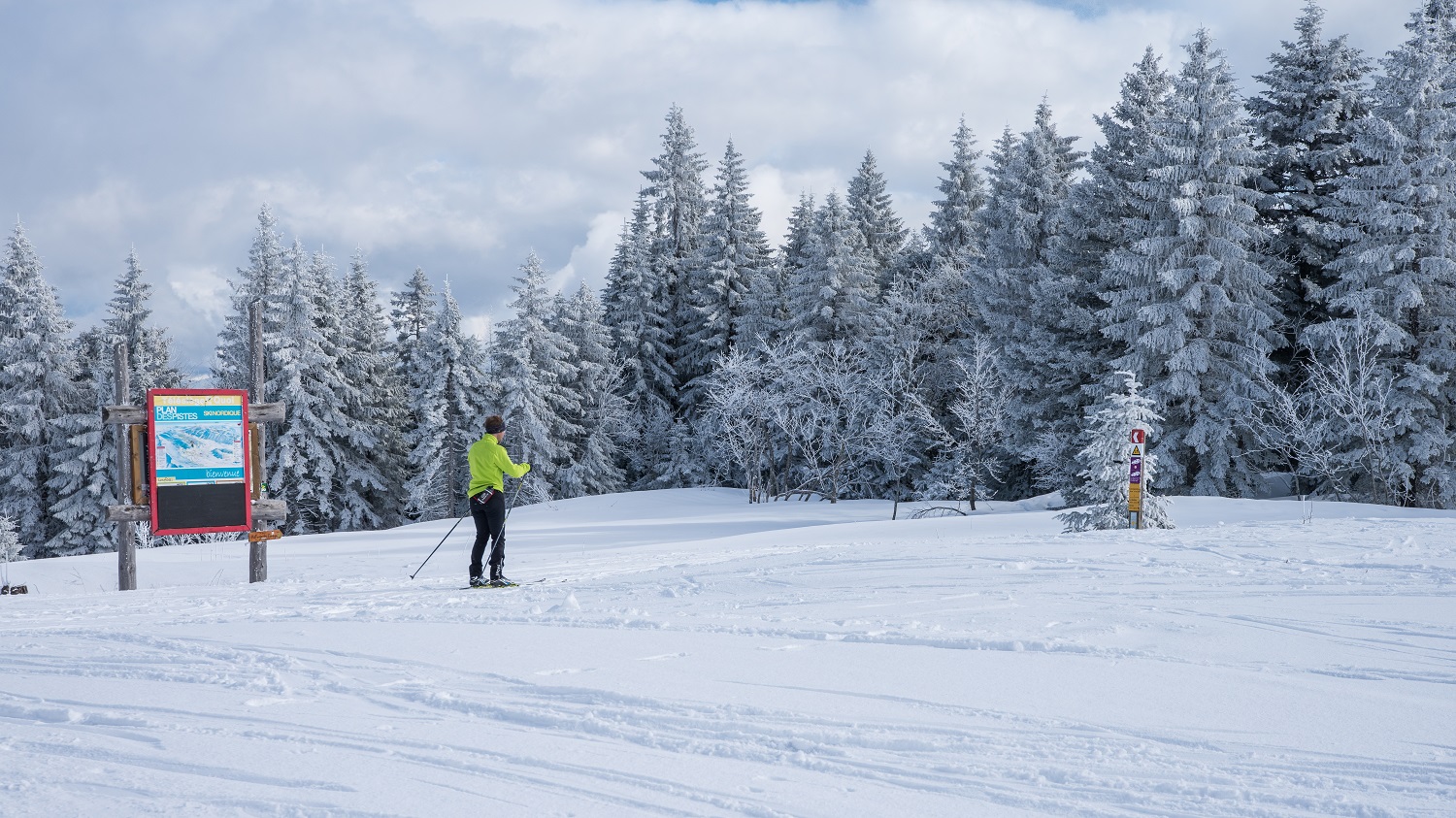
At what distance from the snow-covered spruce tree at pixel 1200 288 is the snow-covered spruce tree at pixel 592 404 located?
887 inches

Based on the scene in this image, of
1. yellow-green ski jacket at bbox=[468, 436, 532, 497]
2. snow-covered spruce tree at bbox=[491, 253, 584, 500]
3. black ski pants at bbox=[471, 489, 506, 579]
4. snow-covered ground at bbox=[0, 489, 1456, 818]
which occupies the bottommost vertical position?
snow-covered ground at bbox=[0, 489, 1456, 818]

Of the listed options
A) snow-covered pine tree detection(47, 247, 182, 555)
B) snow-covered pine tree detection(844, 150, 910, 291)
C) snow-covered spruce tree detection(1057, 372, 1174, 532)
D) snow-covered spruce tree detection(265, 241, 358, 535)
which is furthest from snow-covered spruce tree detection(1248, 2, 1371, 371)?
snow-covered pine tree detection(47, 247, 182, 555)

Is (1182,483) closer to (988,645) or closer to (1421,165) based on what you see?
(1421,165)

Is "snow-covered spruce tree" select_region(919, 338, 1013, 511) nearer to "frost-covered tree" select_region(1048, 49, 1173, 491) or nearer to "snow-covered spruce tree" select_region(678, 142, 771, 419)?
"frost-covered tree" select_region(1048, 49, 1173, 491)

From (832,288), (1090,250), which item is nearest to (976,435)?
(1090,250)

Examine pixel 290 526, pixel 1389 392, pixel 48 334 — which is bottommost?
pixel 290 526

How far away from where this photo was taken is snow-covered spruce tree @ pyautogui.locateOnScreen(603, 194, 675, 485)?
4378cm

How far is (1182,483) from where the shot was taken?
969 inches

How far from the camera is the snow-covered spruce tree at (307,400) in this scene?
3372cm

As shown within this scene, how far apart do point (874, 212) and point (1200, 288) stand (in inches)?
949

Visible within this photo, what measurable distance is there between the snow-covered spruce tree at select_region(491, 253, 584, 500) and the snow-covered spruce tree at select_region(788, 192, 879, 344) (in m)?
10.1

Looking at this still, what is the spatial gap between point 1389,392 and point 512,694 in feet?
78.3

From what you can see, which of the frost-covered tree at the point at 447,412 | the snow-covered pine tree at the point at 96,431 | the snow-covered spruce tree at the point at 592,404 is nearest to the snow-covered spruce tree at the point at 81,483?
the snow-covered pine tree at the point at 96,431

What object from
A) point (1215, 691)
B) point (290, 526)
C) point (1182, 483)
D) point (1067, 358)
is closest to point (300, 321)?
point (290, 526)
